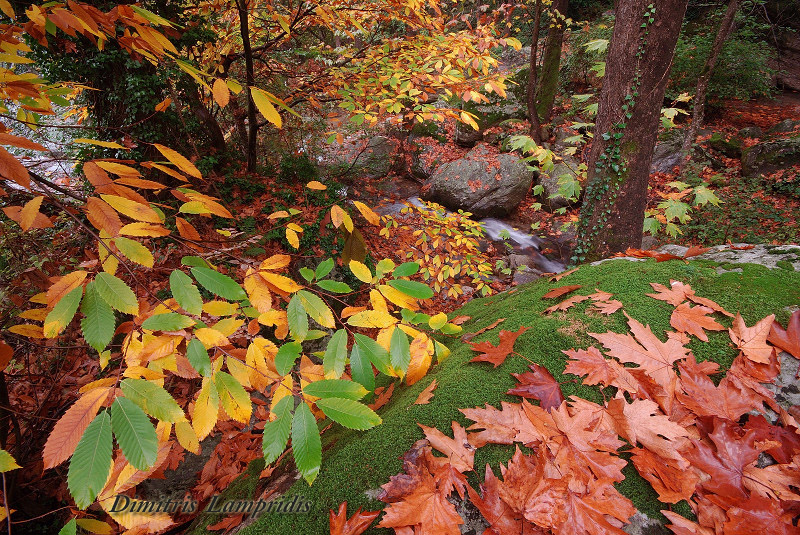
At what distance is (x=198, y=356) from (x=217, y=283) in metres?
0.20

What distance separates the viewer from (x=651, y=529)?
3.19 feet

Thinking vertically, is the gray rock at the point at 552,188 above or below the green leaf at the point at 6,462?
below

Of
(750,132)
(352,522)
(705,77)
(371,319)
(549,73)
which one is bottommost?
(352,522)

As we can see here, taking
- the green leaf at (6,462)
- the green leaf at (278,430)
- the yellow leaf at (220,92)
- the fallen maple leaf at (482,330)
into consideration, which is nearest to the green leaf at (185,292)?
the green leaf at (278,430)

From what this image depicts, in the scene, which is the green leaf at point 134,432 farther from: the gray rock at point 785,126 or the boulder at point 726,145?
the gray rock at point 785,126

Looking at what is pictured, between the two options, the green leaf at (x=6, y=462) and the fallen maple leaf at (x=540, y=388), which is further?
the fallen maple leaf at (x=540, y=388)

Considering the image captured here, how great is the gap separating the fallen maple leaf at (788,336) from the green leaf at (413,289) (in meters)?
1.43

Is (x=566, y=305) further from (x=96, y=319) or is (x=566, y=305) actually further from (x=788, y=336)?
(x=96, y=319)

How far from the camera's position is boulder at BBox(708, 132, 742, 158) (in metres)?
8.84

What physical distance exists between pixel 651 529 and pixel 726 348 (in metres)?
0.84

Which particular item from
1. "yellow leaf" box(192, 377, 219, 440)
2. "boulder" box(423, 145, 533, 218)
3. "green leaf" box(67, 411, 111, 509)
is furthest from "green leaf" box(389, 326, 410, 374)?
"boulder" box(423, 145, 533, 218)

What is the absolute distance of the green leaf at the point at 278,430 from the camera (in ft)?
2.46

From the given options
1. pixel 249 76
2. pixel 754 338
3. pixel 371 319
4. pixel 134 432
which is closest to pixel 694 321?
pixel 754 338

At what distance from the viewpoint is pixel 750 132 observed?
884cm
